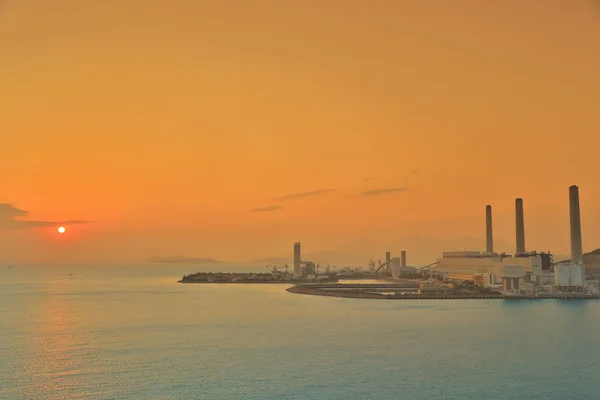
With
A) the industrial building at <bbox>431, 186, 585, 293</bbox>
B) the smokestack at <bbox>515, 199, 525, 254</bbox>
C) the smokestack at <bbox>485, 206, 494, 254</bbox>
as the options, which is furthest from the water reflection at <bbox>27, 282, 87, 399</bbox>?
the smokestack at <bbox>485, 206, 494, 254</bbox>

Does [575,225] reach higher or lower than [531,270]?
higher

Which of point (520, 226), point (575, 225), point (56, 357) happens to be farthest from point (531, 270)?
point (56, 357)

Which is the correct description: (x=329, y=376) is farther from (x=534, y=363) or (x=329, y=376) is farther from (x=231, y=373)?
(x=534, y=363)

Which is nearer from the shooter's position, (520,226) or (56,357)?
(56,357)

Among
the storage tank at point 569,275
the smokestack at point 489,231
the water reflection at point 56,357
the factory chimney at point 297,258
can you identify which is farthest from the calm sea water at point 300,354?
the factory chimney at point 297,258

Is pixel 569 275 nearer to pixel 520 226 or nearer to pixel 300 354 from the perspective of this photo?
pixel 520 226

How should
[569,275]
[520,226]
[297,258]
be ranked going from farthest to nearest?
[297,258] → [520,226] → [569,275]

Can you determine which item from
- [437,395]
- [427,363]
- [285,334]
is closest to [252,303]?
[285,334]
